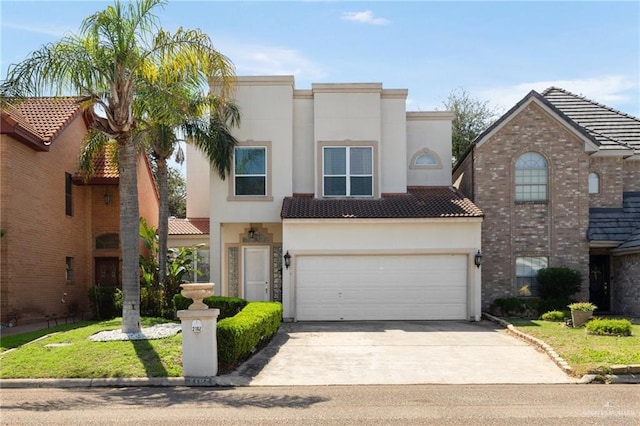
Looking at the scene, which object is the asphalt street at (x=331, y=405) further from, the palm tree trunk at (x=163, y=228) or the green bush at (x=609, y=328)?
the palm tree trunk at (x=163, y=228)

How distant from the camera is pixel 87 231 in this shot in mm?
23859

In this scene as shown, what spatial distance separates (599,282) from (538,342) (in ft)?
30.9

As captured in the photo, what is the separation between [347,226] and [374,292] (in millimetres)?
2353

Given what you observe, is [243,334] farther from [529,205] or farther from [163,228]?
[529,205]

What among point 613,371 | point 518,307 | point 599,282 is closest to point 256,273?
point 518,307

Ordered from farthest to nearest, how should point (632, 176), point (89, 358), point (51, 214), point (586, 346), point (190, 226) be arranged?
point (190, 226)
point (632, 176)
point (51, 214)
point (586, 346)
point (89, 358)

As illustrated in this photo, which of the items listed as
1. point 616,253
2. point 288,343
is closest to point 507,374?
point 288,343

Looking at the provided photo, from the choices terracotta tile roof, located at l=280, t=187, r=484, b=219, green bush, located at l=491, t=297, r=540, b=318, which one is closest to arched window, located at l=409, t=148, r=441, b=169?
terracotta tile roof, located at l=280, t=187, r=484, b=219

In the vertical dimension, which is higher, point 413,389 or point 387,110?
point 387,110

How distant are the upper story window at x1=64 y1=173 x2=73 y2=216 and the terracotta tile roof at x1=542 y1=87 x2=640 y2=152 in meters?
18.8

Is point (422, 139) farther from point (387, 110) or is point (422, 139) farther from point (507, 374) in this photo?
point (507, 374)

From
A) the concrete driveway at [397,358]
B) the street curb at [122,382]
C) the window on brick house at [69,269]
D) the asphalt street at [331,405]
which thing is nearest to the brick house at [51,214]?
the window on brick house at [69,269]

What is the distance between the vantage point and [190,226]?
25438 millimetres

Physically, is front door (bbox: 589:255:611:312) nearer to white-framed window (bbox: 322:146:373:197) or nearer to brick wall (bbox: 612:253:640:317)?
brick wall (bbox: 612:253:640:317)
